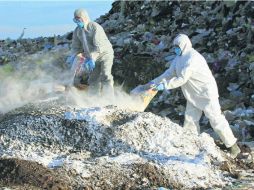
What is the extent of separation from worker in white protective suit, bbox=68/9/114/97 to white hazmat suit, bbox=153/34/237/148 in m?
1.81

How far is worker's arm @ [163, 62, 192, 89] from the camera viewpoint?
9004 mm

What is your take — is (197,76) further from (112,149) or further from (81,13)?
(81,13)

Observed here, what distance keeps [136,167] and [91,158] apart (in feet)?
1.91

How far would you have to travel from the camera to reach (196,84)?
9.27 meters

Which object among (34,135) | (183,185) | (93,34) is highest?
(93,34)

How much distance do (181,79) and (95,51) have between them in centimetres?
226

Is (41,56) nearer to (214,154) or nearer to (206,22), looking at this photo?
(206,22)

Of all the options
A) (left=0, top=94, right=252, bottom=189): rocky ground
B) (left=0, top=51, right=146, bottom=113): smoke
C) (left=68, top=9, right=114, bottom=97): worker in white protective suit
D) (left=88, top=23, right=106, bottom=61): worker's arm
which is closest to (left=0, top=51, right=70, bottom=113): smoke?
(left=0, top=51, right=146, bottom=113): smoke

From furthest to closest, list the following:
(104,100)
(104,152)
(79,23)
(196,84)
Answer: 1. (79,23)
2. (104,100)
3. (196,84)
4. (104,152)

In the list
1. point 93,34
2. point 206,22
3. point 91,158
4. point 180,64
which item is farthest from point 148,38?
point 91,158

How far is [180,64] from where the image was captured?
361 inches

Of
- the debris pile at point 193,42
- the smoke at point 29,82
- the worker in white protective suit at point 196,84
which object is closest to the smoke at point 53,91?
the smoke at point 29,82

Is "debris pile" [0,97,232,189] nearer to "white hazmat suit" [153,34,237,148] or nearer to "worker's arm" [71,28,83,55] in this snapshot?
"white hazmat suit" [153,34,237,148]

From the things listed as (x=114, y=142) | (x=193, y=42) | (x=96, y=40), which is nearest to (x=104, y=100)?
(x=96, y=40)
